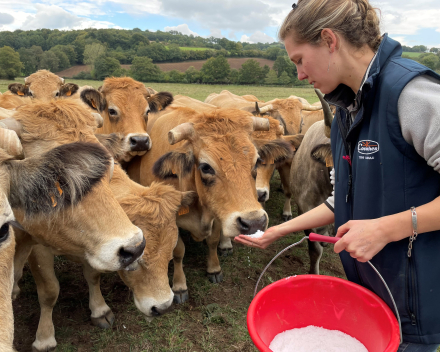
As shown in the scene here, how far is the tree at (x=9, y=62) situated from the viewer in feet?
137

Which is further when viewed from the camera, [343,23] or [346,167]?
[346,167]

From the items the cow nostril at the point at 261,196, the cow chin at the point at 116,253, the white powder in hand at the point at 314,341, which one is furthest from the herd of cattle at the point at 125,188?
the white powder in hand at the point at 314,341

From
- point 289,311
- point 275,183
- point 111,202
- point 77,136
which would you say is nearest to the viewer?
point 289,311

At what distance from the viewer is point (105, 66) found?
140 ft

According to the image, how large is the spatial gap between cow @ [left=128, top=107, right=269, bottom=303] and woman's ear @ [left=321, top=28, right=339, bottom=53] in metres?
2.06

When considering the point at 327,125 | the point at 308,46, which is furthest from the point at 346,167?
the point at 327,125

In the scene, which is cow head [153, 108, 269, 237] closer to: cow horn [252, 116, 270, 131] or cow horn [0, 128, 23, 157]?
cow horn [252, 116, 270, 131]

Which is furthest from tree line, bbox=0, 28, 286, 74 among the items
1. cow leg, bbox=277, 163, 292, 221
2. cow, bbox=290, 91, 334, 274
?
cow, bbox=290, 91, 334, 274

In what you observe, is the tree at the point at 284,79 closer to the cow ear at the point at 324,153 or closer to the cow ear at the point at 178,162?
the cow ear at the point at 324,153

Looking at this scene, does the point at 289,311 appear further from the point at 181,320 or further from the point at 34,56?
the point at 34,56

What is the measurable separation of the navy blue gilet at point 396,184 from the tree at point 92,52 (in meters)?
49.2

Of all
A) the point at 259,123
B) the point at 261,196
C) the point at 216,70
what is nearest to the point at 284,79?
the point at 216,70

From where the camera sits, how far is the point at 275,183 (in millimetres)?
9469

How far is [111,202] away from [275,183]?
23.9 feet
